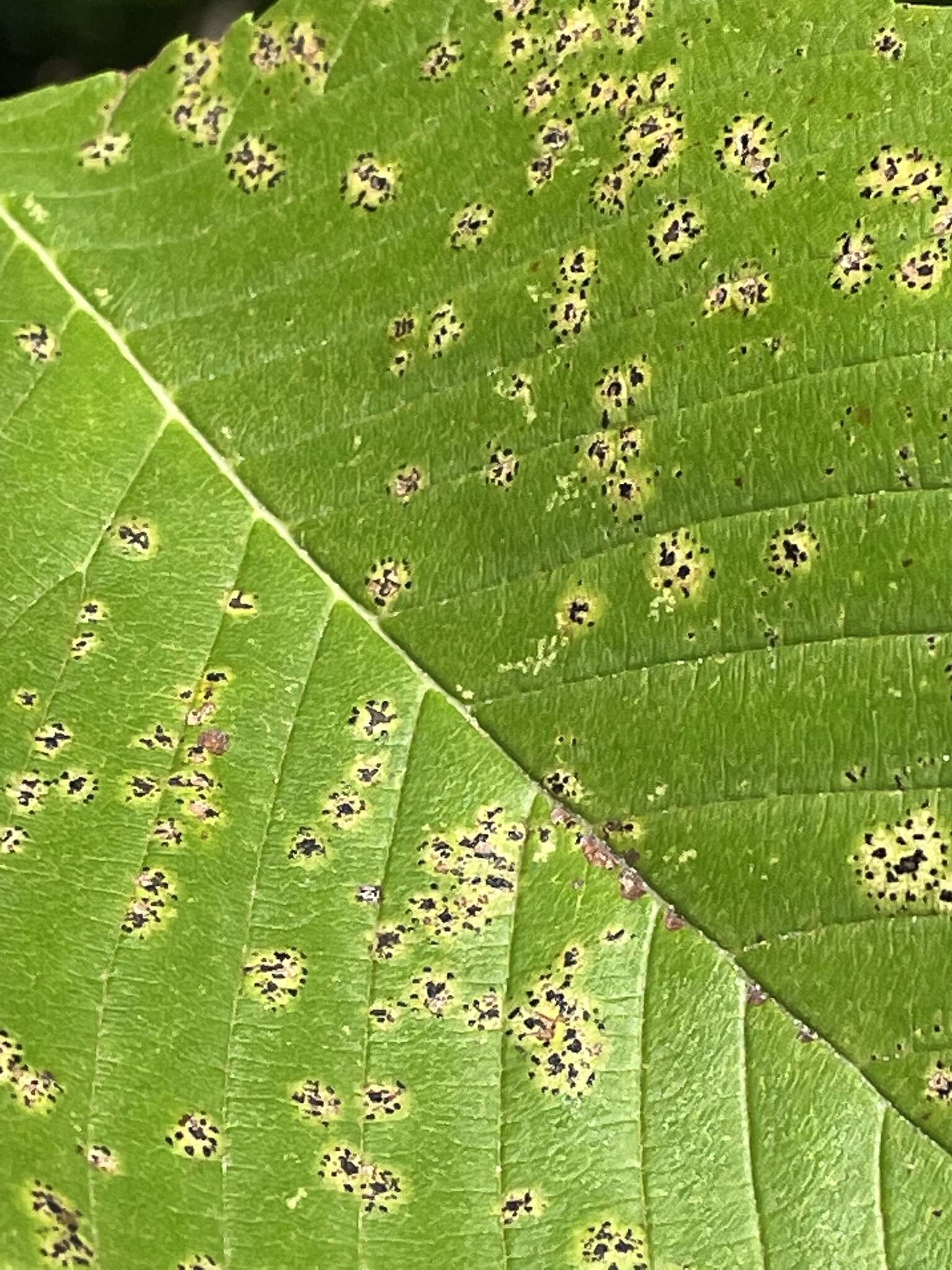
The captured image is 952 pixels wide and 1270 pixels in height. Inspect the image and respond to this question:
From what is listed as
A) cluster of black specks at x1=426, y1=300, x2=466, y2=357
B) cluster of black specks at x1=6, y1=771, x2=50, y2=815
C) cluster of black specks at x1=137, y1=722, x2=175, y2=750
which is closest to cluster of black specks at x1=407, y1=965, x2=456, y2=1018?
cluster of black specks at x1=137, y1=722, x2=175, y2=750

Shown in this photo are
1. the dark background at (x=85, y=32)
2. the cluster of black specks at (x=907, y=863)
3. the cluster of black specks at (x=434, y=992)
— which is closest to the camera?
the cluster of black specks at (x=907, y=863)

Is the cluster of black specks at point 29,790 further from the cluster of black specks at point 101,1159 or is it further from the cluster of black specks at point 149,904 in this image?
the cluster of black specks at point 101,1159

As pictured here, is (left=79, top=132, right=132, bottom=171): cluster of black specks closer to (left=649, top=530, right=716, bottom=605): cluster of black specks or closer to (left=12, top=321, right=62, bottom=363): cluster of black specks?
Result: (left=12, top=321, right=62, bottom=363): cluster of black specks

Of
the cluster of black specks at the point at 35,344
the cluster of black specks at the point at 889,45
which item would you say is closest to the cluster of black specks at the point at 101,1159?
the cluster of black specks at the point at 35,344

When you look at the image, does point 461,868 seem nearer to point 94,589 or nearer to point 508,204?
point 94,589

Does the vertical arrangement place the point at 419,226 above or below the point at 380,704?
above

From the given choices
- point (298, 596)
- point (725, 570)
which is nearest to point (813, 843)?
point (725, 570)

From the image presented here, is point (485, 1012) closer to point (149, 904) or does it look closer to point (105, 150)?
point (149, 904)
